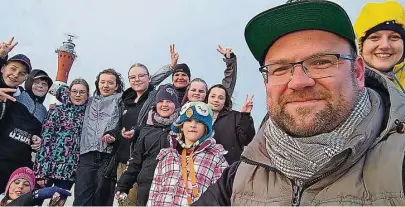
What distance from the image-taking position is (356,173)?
1570mm

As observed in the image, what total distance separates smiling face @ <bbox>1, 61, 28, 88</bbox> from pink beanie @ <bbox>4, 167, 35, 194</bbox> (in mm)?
1112

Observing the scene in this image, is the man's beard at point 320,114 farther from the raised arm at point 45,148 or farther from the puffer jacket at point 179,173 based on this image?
the raised arm at point 45,148

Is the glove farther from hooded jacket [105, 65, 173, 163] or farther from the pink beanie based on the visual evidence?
hooded jacket [105, 65, 173, 163]

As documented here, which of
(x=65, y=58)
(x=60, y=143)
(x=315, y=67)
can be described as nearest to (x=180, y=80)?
(x=60, y=143)

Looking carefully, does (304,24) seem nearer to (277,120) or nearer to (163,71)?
(277,120)

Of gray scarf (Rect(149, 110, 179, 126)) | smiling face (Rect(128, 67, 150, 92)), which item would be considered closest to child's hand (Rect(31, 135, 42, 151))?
smiling face (Rect(128, 67, 150, 92))

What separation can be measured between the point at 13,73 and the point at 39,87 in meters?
0.50

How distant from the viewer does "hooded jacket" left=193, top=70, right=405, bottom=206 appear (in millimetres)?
1485

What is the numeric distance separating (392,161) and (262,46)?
0.65 meters

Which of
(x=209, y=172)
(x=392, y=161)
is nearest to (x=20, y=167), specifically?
(x=209, y=172)

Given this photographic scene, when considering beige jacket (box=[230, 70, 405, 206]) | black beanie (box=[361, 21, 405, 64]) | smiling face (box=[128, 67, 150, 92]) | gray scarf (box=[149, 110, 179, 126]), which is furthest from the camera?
smiling face (box=[128, 67, 150, 92])

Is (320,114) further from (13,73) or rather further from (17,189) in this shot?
(13,73)

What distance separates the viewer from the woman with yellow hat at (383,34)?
3221mm

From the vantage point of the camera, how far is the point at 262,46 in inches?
72.2
